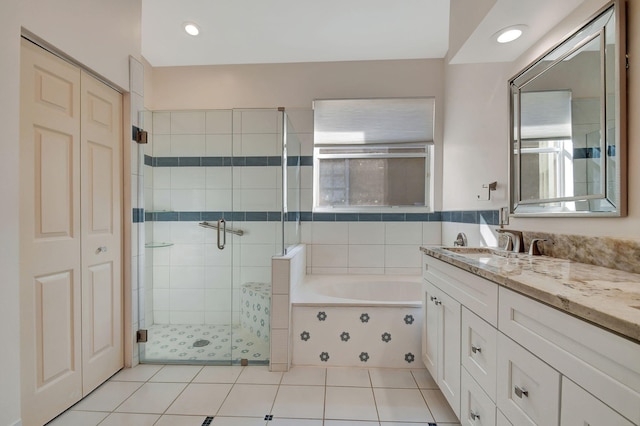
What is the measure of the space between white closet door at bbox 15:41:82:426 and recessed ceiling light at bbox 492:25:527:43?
7.42 ft

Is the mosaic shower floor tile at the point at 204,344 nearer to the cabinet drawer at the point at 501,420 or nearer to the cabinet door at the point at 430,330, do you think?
the cabinet door at the point at 430,330

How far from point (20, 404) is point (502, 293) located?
2.09 metres

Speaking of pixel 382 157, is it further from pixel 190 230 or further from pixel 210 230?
pixel 190 230

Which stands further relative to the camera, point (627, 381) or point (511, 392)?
point (511, 392)

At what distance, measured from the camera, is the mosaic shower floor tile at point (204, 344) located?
78.8 inches

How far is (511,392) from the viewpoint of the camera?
0.90 metres

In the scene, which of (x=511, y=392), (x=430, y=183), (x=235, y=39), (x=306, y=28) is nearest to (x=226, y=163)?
(x=235, y=39)

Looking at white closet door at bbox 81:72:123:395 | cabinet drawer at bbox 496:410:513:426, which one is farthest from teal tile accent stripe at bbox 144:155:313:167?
cabinet drawer at bbox 496:410:513:426

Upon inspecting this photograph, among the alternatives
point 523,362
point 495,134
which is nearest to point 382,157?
point 495,134

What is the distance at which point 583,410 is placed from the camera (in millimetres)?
629

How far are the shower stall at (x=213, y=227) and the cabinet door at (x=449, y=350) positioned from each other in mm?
1145

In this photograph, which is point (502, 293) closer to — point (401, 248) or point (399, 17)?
point (401, 248)

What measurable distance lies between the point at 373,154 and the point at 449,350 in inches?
76.2

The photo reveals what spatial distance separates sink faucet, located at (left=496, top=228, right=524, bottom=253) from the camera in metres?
1.49
